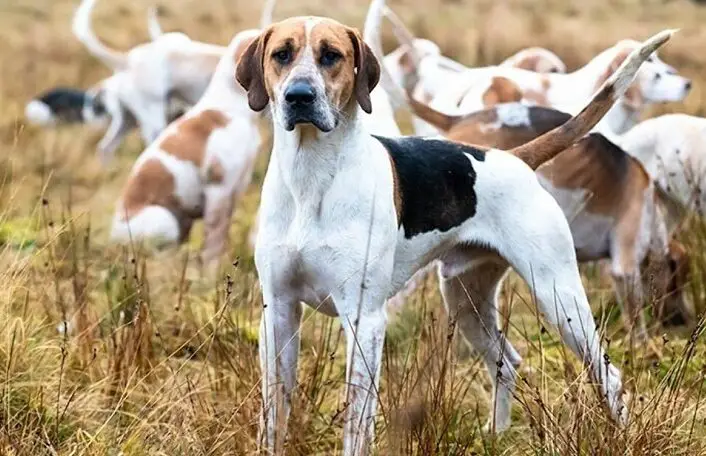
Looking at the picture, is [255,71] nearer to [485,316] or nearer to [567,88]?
[485,316]

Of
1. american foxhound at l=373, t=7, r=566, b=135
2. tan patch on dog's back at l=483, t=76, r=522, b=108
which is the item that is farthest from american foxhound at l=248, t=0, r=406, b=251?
american foxhound at l=373, t=7, r=566, b=135

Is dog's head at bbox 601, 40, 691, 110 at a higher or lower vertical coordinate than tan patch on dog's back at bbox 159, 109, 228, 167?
higher

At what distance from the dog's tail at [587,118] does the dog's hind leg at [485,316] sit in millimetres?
434

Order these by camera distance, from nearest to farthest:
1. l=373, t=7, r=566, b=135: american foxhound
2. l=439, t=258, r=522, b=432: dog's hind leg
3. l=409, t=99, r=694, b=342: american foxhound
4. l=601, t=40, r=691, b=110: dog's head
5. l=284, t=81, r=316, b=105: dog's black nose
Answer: l=284, t=81, r=316, b=105: dog's black nose < l=439, t=258, r=522, b=432: dog's hind leg < l=409, t=99, r=694, b=342: american foxhound < l=601, t=40, r=691, b=110: dog's head < l=373, t=7, r=566, b=135: american foxhound

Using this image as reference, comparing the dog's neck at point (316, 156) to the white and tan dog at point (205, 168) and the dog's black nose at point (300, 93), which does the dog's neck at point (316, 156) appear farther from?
the white and tan dog at point (205, 168)

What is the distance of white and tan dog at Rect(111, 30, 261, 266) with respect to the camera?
8.45m

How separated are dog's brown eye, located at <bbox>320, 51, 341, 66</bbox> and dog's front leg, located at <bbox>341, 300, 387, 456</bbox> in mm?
745

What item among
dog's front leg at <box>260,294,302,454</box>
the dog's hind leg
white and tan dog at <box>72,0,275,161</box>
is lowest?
white and tan dog at <box>72,0,275,161</box>

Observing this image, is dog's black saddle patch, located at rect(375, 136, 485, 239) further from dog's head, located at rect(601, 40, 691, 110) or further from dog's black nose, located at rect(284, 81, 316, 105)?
dog's head, located at rect(601, 40, 691, 110)

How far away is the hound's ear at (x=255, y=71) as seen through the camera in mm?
4148

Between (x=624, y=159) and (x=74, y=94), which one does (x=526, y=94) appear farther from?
(x=74, y=94)

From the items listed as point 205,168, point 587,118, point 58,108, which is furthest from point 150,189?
point 58,108

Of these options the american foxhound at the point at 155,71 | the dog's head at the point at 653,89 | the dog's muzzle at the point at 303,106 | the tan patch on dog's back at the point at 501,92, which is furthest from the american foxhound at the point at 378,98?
the american foxhound at the point at 155,71

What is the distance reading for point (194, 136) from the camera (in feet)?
28.2
